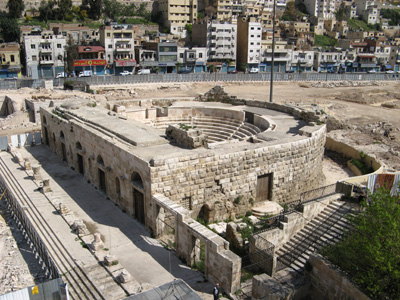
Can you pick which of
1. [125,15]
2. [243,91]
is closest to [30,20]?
[125,15]

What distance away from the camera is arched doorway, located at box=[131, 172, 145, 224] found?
1872cm

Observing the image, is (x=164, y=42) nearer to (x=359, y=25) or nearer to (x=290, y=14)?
(x=290, y=14)

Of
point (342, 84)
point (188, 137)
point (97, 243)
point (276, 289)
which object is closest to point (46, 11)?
point (342, 84)

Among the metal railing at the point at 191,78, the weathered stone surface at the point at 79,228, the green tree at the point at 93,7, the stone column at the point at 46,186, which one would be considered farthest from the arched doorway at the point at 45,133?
the green tree at the point at 93,7

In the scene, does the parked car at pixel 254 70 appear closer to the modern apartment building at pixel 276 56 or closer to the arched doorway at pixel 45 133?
the modern apartment building at pixel 276 56

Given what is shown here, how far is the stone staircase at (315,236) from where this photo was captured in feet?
50.4

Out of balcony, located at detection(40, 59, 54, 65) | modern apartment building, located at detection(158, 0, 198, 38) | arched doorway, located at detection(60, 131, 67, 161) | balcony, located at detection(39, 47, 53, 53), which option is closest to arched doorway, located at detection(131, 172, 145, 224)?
arched doorway, located at detection(60, 131, 67, 161)

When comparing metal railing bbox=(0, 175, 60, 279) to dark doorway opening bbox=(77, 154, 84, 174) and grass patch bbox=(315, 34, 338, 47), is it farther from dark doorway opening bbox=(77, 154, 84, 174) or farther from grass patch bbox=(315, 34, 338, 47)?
grass patch bbox=(315, 34, 338, 47)

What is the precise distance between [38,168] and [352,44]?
9720 centimetres

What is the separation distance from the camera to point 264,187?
2153 cm

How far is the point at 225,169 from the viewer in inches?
768

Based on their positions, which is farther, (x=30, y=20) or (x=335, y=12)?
(x=335, y=12)

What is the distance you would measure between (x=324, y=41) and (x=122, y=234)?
11507 cm

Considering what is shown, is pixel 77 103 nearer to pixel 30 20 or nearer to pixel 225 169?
pixel 225 169
